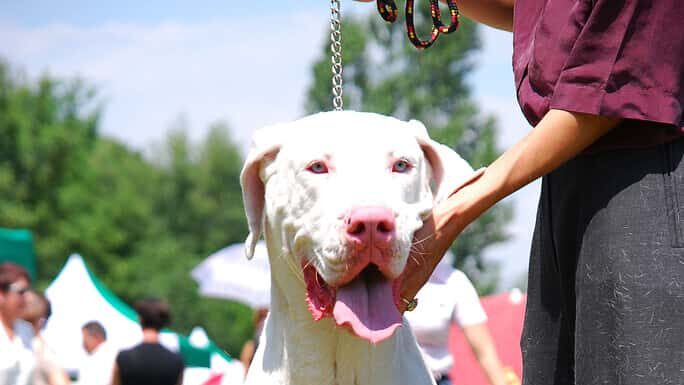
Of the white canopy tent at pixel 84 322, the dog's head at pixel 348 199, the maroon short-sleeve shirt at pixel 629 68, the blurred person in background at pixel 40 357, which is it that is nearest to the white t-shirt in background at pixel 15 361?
the blurred person in background at pixel 40 357

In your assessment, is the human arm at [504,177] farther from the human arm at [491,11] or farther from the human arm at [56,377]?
the human arm at [56,377]

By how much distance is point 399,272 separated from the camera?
127 inches

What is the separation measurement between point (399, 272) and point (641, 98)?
2.62 ft

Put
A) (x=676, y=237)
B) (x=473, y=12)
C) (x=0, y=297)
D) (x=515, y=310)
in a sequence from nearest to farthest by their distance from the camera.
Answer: (x=676, y=237) → (x=473, y=12) → (x=0, y=297) → (x=515, y=310)

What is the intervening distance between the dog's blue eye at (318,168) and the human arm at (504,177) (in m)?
0.32

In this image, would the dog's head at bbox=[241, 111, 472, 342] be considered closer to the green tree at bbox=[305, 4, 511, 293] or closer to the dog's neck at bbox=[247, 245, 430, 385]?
the dog's neck at bbox=[247, 245, 430, 385]

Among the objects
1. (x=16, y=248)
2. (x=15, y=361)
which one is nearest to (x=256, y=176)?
(x=15, y=361)

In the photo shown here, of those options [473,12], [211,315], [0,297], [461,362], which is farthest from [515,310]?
[211,315]

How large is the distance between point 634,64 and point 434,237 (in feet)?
2.39

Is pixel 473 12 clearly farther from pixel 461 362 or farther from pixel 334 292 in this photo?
pixel 461 362

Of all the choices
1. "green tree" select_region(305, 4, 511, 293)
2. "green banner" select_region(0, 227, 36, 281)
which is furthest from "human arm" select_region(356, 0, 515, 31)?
"green tree" select_region(305, 4, 511, 293)

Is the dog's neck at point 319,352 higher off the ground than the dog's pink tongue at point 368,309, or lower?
lower

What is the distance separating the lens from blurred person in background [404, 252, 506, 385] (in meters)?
6.15

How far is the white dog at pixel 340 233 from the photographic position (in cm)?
316
